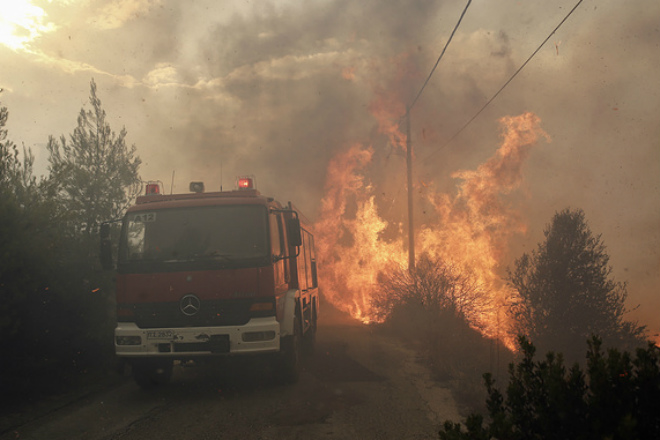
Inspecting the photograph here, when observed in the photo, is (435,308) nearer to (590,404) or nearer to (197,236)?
(197,236)

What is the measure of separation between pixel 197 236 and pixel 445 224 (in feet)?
58.3

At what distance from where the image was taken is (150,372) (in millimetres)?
8250

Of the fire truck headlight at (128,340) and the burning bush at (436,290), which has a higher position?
the burning bush at (436,290)

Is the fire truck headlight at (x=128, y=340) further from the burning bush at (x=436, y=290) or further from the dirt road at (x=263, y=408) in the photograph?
the burning bush at (x=436, y=290)

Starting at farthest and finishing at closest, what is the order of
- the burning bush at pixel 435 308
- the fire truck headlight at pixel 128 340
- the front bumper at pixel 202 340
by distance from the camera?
the burning bush at pixel 435 308 → the fire truck headlight at pixel 128 340 → the front bumper at pixel 202 340

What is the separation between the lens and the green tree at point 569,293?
17766 millimetres

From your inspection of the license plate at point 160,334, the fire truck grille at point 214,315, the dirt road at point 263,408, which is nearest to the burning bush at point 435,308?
the dirt road at point 263,408

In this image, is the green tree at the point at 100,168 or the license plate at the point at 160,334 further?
the green tree at the point at 100,168

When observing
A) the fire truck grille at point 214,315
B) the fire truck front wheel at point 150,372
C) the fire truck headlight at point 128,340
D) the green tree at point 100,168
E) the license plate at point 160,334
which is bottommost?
the fire truck front wheel at point 150,372

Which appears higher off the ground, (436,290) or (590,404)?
(436,290)

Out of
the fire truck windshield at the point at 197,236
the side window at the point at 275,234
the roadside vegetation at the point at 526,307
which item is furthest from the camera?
the roadside vegetation at the point at 526,307

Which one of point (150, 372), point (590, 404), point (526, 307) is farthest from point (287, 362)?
point (526, 307)

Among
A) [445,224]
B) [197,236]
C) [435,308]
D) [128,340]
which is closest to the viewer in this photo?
[128,340]

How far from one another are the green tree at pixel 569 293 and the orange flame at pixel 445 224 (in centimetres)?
286
